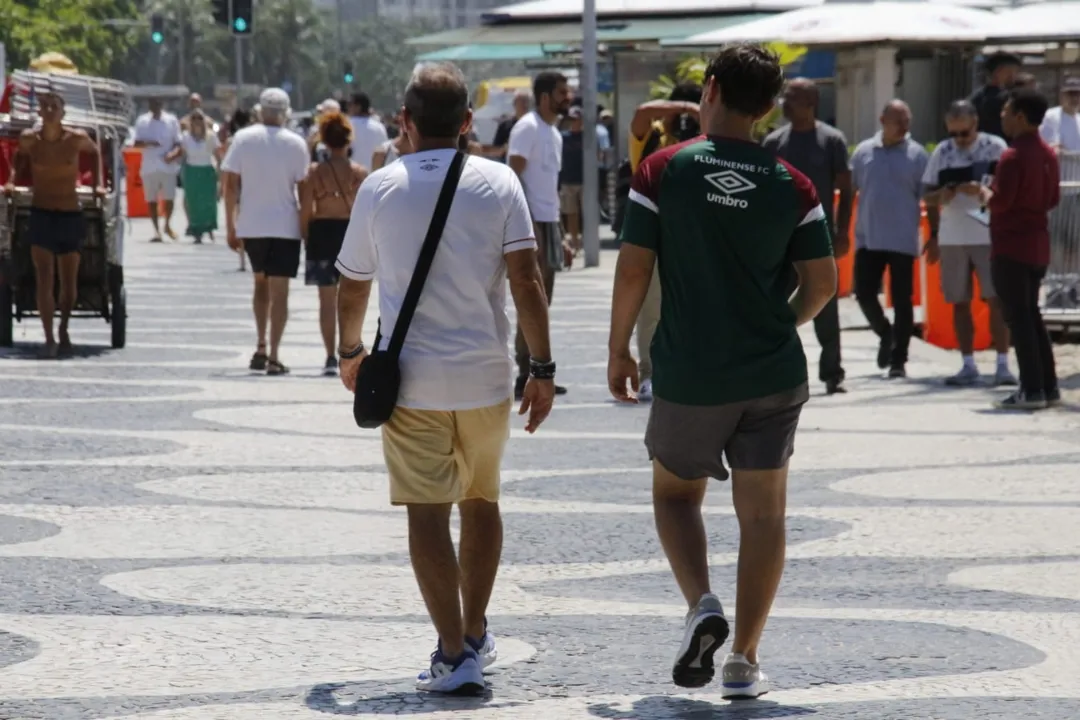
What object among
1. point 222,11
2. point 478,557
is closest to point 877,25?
point 478,557

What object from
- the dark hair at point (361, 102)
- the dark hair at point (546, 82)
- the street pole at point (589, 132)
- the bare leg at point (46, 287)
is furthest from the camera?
the street pole at point (589, 132)

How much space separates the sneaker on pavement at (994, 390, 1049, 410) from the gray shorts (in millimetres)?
6941

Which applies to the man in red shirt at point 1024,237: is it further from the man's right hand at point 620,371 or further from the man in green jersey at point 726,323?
the man's right hand at point 620,371

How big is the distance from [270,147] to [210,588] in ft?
25.0

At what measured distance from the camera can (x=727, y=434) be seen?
5.80 metres

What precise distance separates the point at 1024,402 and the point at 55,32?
48.1 metres

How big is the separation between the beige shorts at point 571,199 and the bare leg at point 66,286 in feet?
37.3

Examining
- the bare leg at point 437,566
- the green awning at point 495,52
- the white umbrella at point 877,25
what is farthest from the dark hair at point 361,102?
the bare leg at point 437,566

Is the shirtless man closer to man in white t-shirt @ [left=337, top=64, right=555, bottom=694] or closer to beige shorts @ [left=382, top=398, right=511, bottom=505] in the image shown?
man in white t-shirt @ [left=337, top=64, right=555, bottom=694]

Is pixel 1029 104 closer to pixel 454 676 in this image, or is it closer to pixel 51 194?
pixel 51 194

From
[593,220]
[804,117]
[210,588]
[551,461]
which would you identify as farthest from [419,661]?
[593,220]

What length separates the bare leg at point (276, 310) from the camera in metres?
14.4

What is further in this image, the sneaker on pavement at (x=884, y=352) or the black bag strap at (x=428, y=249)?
the sneaker on pavement at (x=884, y=352)

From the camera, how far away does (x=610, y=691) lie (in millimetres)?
5781
